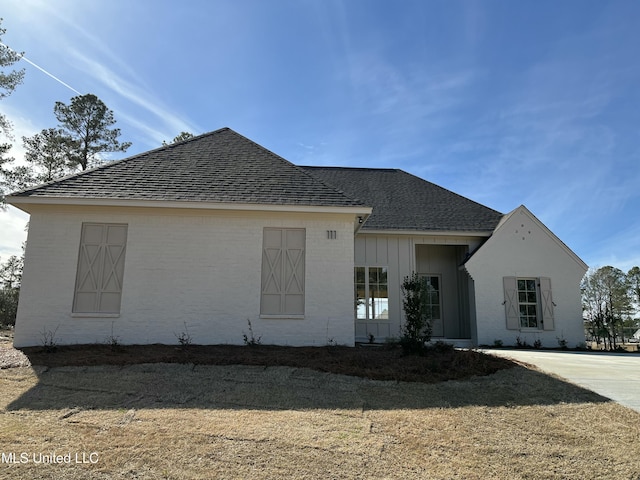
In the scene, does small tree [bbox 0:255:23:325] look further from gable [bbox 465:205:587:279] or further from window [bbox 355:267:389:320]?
gable [bbox 465:205:587:279]

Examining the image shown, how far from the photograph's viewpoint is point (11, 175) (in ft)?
66.9

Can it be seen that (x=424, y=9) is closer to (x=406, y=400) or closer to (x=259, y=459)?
(x=406, y=400)

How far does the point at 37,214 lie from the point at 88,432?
7251 mm

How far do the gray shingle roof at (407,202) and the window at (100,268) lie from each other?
24.0ft

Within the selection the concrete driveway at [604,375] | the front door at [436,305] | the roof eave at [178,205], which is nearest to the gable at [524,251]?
the front door at [436,305]

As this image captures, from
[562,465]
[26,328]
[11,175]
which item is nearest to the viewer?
[562,465]

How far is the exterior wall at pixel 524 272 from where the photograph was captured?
41.7ft

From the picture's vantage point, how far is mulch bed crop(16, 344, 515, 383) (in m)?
7.08

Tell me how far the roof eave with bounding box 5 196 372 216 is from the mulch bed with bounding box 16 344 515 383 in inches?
129

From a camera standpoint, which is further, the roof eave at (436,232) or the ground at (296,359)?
the roof eave at (436,232)

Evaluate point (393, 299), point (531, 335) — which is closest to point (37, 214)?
point (393, 299)

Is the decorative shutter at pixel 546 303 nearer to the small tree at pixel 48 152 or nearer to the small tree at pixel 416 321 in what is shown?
the small tree at pixel 416 321

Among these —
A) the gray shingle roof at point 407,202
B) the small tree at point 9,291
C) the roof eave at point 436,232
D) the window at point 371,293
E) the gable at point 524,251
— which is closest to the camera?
the window at point 371,293

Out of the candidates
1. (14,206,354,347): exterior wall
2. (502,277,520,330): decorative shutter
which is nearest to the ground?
(14,206,354,347): exterior wall
